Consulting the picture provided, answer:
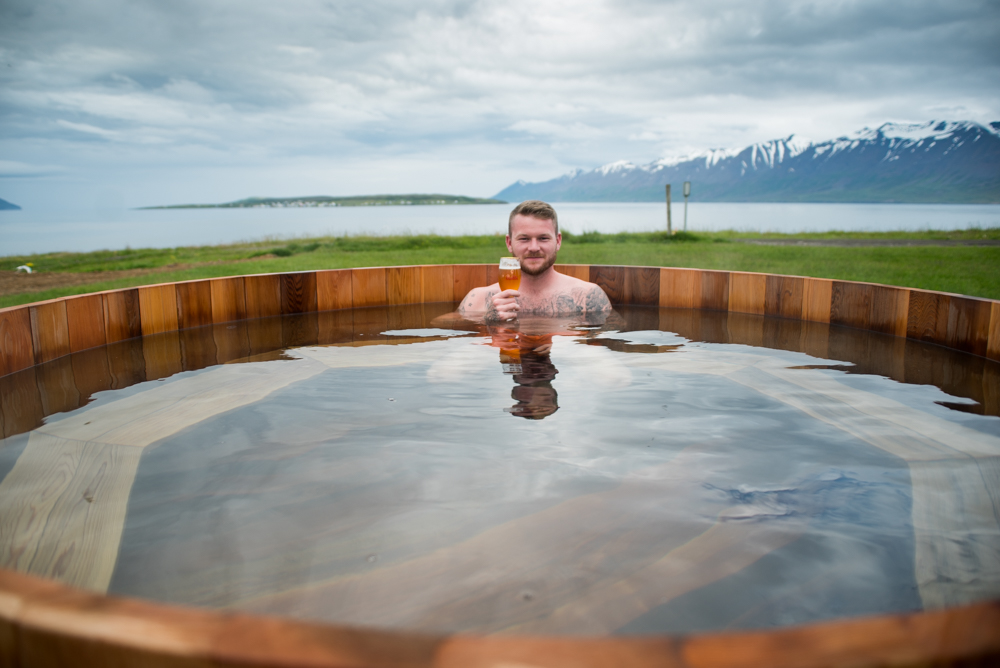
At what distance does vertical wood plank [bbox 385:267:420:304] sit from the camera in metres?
5.43

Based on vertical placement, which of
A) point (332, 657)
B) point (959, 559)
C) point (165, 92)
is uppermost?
point (165, 92)

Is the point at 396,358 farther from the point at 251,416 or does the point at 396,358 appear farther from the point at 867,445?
the point at 867,445

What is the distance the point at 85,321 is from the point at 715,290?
4.68 m

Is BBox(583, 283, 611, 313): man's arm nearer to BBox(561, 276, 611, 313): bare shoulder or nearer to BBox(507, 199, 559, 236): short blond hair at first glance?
BBox(561, 276, 611, 313): bare shoulder

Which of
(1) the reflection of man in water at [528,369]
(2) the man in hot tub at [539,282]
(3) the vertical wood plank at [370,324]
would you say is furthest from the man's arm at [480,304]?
(3) the vertical wood plank at [370,324]

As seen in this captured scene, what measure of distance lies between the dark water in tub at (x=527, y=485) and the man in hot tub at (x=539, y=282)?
Answer: 1030mm

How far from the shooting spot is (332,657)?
535mm

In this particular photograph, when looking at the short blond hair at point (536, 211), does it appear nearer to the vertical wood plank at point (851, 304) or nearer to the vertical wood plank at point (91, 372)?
the vertical wood plank at point (851, 304)

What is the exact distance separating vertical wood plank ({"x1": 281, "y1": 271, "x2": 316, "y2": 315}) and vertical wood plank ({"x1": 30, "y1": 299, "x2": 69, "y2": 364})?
5.46 ft

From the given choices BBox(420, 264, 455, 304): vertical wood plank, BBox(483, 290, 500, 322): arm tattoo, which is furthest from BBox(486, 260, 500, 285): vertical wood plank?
BBox(483, 290, 500, 322): arm tattoo

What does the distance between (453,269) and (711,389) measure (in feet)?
10.3

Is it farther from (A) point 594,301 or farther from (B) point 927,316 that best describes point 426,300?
(B) point 927,316

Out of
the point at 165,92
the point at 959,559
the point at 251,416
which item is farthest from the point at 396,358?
the point at 165,92

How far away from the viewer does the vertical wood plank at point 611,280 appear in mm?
5441
